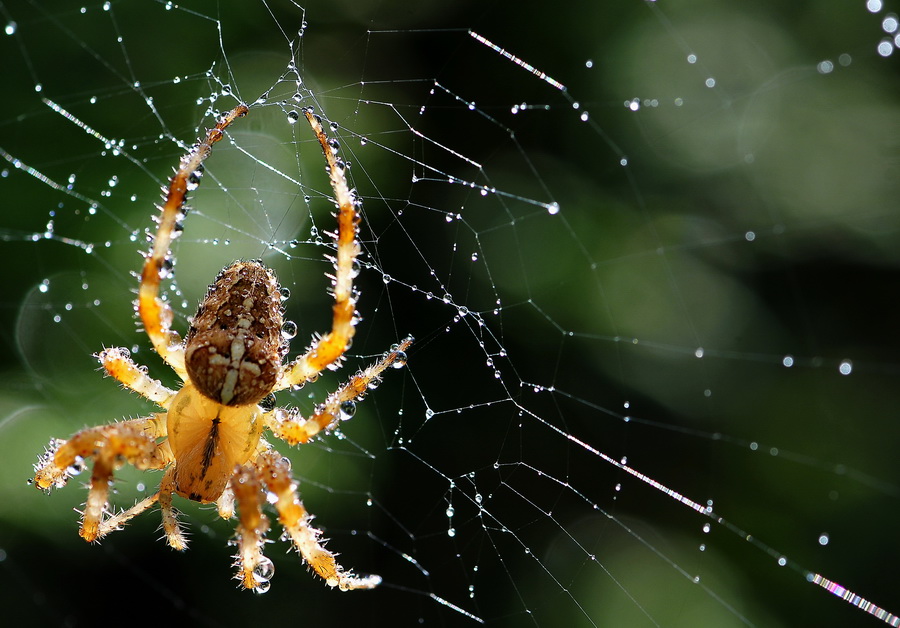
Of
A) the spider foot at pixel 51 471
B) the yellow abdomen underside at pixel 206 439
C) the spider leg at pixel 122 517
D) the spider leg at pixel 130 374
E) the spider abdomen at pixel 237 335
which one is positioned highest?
the spider abdomen at pixel 237 335

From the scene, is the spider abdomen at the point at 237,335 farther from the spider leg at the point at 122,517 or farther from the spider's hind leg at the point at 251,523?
the spider leg at the point at 122,517

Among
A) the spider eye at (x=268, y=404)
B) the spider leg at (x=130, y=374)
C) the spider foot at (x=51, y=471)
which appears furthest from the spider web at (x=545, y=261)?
the spider leg at (x=130, y=374)

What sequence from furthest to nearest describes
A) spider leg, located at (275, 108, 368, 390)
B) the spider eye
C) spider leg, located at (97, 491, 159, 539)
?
the spider eye, spider leg, located at (97, 491, 159, 539), spider leg, located at (275, 108, 368, 390)

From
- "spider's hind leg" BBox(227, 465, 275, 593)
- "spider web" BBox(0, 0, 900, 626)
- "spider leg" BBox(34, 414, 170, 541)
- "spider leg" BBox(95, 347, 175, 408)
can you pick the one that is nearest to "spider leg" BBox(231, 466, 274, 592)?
"spider's hind leg" BBox(227, 465, 275, 593)

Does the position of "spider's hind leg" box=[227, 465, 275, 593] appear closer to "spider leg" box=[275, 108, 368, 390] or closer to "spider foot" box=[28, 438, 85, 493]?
"spider leg" box=[275, 108, 368, 390]

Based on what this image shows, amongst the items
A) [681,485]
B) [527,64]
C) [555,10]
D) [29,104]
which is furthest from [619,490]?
[29,104]

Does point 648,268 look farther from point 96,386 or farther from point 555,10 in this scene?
point 96,386

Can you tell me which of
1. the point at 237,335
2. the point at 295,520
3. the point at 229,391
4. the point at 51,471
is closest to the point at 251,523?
the point at 295,520
